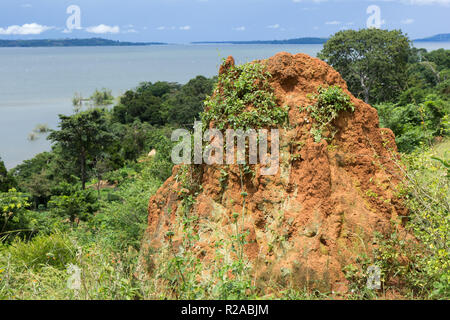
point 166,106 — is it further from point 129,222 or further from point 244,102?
point 244,102

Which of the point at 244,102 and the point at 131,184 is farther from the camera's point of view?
the point at 131,184

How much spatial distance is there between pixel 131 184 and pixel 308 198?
26.4ft

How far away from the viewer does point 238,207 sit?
17.1 ft

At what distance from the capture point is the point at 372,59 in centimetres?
2689

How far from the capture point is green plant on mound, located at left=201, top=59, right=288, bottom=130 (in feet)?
17.5

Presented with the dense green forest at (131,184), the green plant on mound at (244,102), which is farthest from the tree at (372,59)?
the green plant on mound at (244,102)

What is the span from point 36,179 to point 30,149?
72.4 ft

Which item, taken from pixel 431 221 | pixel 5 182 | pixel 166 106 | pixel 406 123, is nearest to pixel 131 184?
pixel 431 221

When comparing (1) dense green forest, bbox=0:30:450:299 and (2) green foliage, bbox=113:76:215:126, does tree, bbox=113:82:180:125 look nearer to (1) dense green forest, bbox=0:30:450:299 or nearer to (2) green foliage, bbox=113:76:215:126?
(2) green foliage, bbox=113:76:215:126

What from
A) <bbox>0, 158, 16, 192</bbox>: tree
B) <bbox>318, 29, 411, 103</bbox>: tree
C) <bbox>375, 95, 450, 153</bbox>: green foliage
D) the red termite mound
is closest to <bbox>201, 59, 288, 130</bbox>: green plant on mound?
the red termite mound

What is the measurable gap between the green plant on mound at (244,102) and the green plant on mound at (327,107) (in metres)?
0.42

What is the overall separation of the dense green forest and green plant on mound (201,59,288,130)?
1.60 meters

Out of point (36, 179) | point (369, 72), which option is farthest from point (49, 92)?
point (369, 72)
